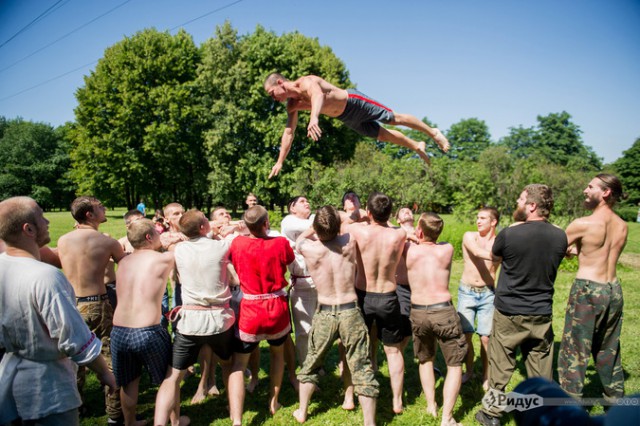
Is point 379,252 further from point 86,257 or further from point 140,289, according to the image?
point 86,257

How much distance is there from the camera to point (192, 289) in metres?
3.85

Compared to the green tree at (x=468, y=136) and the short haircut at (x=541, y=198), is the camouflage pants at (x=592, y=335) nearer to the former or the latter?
the short haircut at (x=541, y=198)

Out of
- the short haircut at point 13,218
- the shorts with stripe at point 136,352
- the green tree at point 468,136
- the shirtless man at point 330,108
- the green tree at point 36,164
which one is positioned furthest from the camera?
the green tree at point 468,136

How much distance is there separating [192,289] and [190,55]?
28414 mm

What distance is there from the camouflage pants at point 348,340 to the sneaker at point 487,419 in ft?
3.98

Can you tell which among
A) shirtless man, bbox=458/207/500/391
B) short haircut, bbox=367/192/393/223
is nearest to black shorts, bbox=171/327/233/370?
short haircut, bbox=367/192/393/223

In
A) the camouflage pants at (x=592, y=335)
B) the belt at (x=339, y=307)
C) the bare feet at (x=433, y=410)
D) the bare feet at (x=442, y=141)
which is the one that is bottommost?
the bare feet at (x=433, y=410)

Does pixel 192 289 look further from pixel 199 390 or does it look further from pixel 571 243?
pixel 571 243

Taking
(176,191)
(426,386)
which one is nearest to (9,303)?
(426,386)

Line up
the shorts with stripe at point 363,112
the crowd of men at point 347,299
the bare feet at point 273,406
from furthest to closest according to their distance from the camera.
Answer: the shorts with stripe at point 363,112 → the bare feet at point 273,406 → the crowd of men at point 347,299

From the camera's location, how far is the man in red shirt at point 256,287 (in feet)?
13.1

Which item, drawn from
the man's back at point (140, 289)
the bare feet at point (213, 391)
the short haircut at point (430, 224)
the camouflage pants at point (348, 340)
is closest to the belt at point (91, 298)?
the man's back at point (140, 289)

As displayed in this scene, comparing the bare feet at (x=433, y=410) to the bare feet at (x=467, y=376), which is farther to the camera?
the bare feet at (x=467, y=376)

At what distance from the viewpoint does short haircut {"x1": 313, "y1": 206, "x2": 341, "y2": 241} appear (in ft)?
12.9
